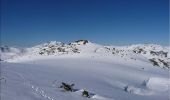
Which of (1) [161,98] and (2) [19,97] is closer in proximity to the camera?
(2) [19,97]

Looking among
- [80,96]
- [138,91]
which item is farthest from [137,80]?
[80,96]

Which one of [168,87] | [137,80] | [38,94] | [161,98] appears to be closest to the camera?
[38,94]

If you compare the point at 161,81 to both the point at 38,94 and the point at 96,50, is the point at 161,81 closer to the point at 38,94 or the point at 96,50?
the point at 38,94

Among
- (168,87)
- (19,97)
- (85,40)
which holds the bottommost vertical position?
(168,87)

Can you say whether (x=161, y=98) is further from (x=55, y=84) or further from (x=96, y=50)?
(x=96, y=50)

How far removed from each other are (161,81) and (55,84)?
908 inches

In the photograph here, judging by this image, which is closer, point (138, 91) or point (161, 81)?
point (138, 91)

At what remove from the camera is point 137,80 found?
132 feet

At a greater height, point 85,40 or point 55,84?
point 85,40

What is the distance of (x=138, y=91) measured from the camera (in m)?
32.6

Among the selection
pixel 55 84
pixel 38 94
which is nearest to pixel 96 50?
pixel 55 84

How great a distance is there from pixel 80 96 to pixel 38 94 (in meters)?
3.38

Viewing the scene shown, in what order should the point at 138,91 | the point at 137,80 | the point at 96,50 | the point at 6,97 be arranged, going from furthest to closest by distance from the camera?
the point at 96,50 < the point at 137,80 < the point at 138,91 < the point at 6,97

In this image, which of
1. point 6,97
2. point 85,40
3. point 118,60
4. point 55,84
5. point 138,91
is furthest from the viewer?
point 85,40
